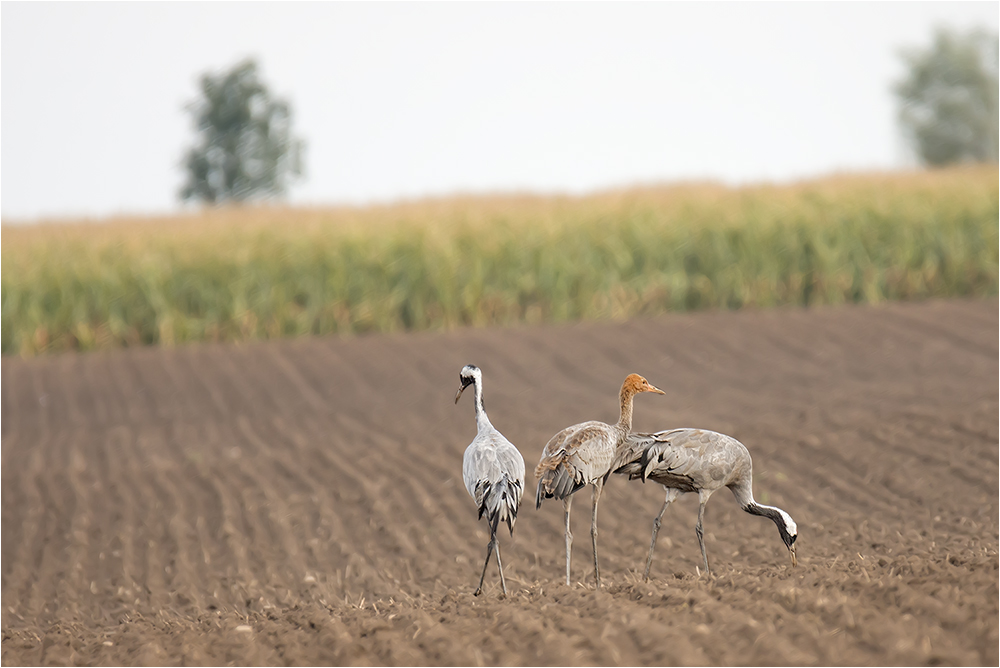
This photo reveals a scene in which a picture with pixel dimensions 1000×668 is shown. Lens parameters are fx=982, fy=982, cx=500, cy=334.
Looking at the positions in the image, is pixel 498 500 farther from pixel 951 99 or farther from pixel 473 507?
pixel 951 99

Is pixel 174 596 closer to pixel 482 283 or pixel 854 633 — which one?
pixel 854 633

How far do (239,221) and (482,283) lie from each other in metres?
5.25

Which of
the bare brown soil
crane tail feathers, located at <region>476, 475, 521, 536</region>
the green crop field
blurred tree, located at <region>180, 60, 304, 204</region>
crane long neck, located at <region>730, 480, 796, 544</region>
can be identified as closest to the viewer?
the bare brown soil

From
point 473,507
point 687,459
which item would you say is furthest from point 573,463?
point 473,507

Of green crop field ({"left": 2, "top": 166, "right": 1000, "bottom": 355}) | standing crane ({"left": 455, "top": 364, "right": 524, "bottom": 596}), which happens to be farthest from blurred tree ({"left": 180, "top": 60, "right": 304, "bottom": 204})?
standing crane ({"left": 455, "top": 364, "right": 524, "bottom": 596})

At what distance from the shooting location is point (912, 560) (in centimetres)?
466

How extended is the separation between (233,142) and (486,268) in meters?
23.5

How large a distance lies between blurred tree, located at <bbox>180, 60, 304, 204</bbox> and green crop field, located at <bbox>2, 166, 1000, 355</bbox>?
19.1 meters

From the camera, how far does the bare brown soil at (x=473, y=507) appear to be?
394 centimetres

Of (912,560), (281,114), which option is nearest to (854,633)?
(912,560)

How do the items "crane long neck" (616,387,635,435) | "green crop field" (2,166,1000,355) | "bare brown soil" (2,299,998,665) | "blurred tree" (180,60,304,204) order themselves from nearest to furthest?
"bare brown soil" (2,299,998,665) → "crane long neck" (616,387,635,435) → "green crop field" (2,166,1000,355) → "blurred tree" (180,60,304,204)

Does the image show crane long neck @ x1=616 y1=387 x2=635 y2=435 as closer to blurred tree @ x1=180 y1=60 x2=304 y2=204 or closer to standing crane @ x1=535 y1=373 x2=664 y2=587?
standing crane @ x1=535 y1=373 x2=664 y2=587

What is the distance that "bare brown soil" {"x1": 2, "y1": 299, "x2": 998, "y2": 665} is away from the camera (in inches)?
155

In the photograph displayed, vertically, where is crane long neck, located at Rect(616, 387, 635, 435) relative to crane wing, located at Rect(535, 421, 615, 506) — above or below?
above
